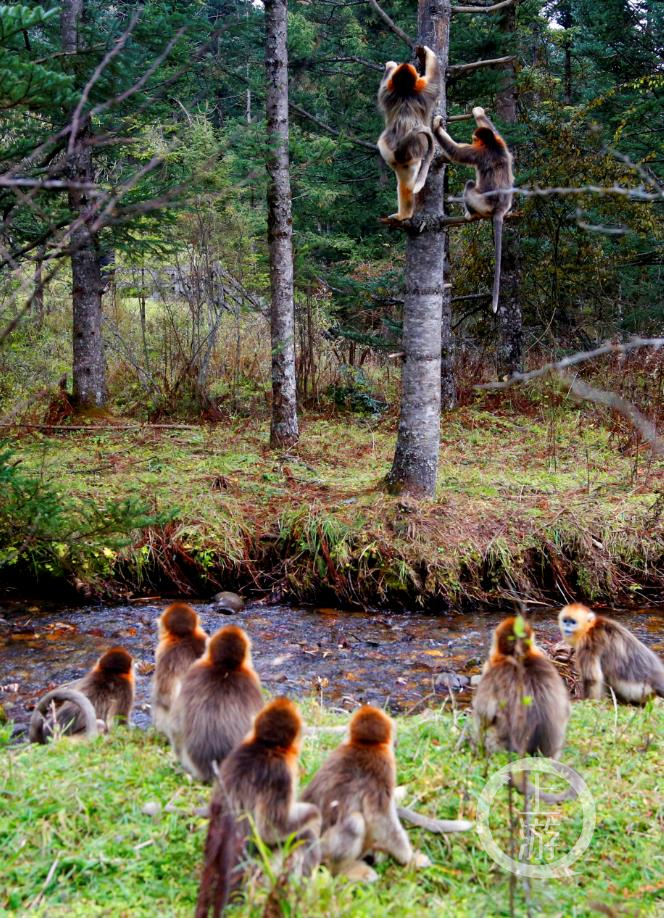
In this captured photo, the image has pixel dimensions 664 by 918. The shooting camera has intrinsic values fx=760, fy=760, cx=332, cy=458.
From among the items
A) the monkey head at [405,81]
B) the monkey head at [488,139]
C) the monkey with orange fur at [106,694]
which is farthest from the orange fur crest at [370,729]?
the monkey head at [488,139]

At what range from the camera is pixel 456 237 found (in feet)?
59.0

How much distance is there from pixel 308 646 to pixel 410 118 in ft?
16.8

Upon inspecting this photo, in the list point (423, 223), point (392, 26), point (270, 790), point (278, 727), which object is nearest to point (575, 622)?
point (278, 727)

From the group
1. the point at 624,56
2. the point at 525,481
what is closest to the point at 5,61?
the point at 525,481

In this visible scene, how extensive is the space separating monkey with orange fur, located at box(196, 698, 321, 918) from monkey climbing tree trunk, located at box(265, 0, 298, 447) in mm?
8544

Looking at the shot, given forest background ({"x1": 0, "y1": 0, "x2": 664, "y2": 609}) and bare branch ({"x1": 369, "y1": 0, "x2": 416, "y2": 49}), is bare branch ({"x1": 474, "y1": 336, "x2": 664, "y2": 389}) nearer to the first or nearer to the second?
forest background ({"x1": 0, "y1": 0, "x2": 664, "y2": 609})

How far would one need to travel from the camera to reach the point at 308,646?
6.88 metres

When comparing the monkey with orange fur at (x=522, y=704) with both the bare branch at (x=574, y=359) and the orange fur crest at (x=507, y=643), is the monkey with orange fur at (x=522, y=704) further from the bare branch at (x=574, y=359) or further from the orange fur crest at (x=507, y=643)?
the bare branch at (x=574, y=359)

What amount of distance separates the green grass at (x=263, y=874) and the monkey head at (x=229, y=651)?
53 centimetres

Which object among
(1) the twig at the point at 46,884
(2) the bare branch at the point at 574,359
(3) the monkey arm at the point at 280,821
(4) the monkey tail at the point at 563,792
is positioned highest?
(2) the bare branch at the point at 574,359

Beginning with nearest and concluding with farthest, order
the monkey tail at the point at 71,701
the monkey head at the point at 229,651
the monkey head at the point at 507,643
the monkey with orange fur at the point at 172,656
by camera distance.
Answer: the monkey head at the point at 229,651 < the monkey head at the point at 507,643 < the monkey tail at the point at 71,701 < the monkey with orange fur at the point at 172,656

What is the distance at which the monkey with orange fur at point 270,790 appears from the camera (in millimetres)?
2566

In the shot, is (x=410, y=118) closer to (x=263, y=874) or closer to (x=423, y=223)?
(x=423, y=223)

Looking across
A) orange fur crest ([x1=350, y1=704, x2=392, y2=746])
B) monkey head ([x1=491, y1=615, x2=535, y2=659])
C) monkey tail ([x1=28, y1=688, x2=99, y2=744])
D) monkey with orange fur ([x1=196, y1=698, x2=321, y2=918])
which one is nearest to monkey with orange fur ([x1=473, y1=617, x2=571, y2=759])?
monkey head ([x1=491, y1=615, x2=535, y2=659])
